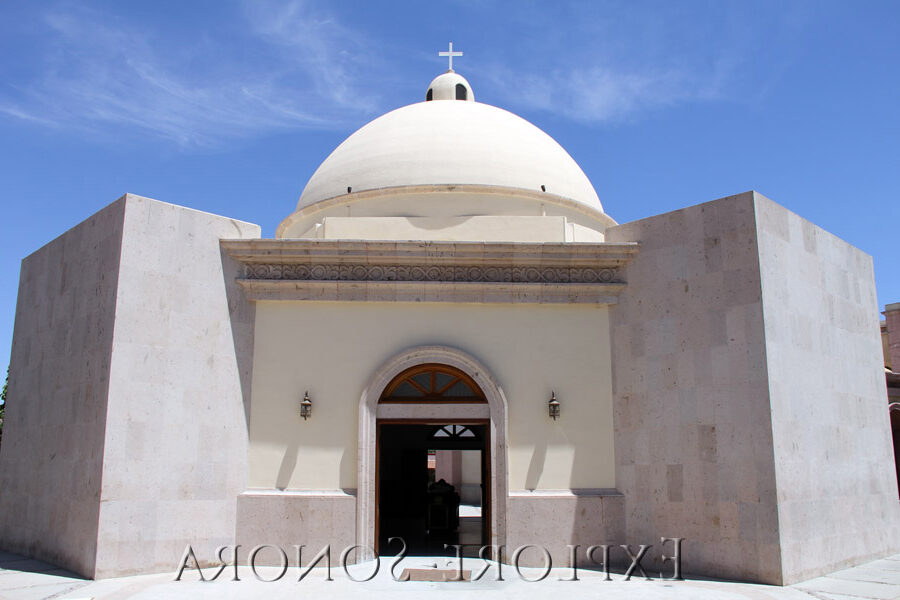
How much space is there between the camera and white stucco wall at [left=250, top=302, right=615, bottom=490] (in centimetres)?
1077

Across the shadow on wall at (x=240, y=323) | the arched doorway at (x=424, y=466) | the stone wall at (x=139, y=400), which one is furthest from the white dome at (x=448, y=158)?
the arched doorway at (x=424, y=466)

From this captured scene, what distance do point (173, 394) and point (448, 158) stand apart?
6.40m

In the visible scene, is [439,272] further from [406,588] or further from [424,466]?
[424,466]

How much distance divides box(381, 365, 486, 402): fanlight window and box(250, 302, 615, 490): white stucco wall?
0.38 m

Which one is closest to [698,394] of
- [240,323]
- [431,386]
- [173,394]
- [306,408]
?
[431,386]

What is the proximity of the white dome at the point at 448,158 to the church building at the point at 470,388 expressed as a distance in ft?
6.61

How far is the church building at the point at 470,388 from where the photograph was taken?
9.89 meters

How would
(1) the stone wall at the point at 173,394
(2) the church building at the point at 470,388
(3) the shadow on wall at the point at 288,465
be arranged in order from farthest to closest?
(3) the shadow on wall at the point at 288,465
(2) the church building at the point at 470,388
(1) the stone wall at the point at 173,394

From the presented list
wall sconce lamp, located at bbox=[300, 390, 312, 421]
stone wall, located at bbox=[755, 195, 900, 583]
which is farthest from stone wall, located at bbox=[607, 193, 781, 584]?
→ wall sconce lamp, located at bbox=[300, 390, 312, 421]

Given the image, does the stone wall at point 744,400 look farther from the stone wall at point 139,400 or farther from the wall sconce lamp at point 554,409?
the stone wall at point 139,400

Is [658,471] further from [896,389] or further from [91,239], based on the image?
[896,389]

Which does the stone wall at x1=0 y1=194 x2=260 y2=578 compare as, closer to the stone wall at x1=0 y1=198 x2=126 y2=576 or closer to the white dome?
the stone wall at x1=0 y1=198 x2=126 y2=576

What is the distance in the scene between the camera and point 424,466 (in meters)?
18.0

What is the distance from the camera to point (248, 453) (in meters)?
10.8
